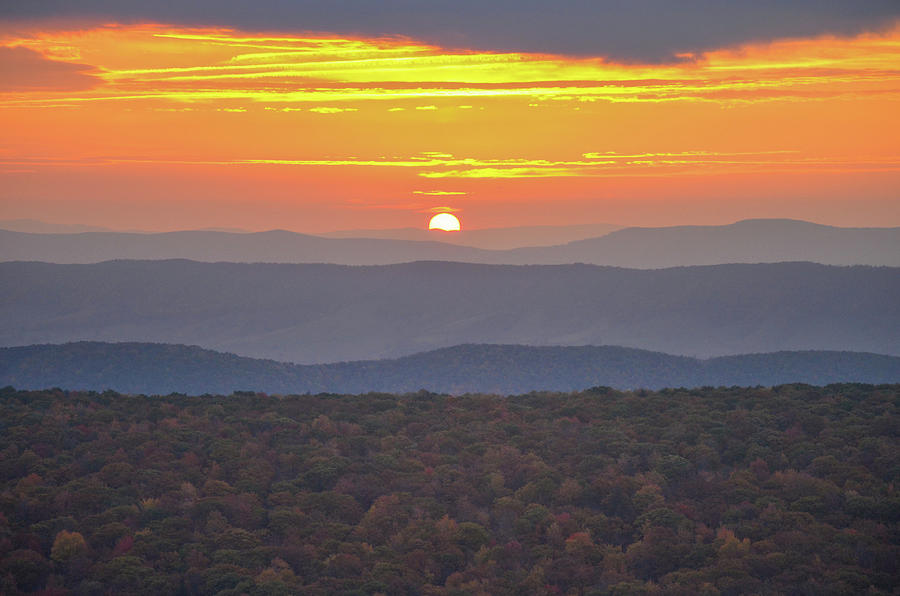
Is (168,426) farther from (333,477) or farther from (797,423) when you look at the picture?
(797,423)

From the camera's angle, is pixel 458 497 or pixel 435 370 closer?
pixel 458 497

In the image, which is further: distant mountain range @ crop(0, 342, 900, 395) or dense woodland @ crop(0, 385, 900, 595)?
distant mountain range @ crop(0, 342, 900, 395)

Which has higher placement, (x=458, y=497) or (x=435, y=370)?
(x=435, y=370)

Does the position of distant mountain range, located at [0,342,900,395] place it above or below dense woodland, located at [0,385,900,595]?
above

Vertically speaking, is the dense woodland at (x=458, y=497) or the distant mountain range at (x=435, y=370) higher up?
the distant mountain range at (x=435, y=370)

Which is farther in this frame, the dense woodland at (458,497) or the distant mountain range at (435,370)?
the distant mountain range at (435,370)
